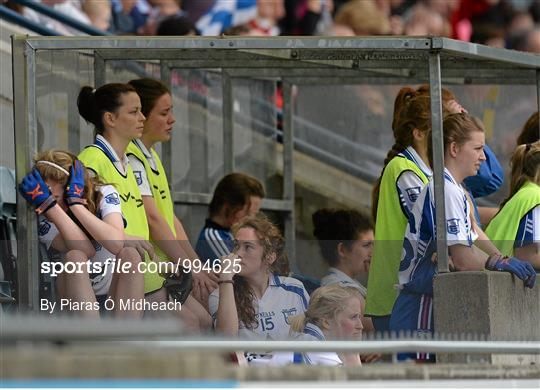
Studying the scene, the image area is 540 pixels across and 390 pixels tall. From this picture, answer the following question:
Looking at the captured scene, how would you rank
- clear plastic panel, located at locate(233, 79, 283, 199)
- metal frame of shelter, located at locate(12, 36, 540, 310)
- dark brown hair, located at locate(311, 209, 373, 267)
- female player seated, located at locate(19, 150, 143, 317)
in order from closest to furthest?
female player seated, located at locate(19, 150, 143, 317) < metal frame of shelter, located at locate(12, 36, 540, 310) < dark brown hair, located at locate(311, 209, 373, 267) < clear plastic panel, located at locate(233, 79, 283, 199)

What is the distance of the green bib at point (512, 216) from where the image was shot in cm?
873

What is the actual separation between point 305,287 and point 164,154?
2.50 m

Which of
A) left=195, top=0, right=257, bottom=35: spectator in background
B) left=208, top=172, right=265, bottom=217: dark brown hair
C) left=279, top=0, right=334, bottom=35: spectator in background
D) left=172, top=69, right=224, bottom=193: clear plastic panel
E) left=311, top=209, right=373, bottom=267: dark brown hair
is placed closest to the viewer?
left=311, top=209, right=373, bottom=267: dark brown hair

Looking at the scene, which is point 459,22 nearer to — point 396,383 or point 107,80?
point 107,80

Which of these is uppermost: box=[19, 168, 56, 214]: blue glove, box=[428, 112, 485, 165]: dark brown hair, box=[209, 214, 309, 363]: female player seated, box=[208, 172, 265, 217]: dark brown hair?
box=[428, 112, 485, 165]: dark brown hair

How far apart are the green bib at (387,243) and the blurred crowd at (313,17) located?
4.23 meters

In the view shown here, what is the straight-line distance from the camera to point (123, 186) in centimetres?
834

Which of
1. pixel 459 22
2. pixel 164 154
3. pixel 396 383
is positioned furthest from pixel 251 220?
pixel 459 22

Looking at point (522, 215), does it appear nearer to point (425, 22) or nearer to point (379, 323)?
point (379, 323)

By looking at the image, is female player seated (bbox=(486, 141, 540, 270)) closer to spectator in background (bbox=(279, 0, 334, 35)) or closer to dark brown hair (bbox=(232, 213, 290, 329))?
dark brown hair (bbox=(232, 213, 290, 329))

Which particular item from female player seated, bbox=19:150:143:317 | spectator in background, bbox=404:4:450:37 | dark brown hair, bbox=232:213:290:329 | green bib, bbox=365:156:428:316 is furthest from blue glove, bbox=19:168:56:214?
spectator in background, bbox=404:4:450:37

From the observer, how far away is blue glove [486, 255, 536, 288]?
8.41m

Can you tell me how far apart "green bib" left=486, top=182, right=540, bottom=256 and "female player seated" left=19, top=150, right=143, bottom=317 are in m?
1.93

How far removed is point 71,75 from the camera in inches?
350
